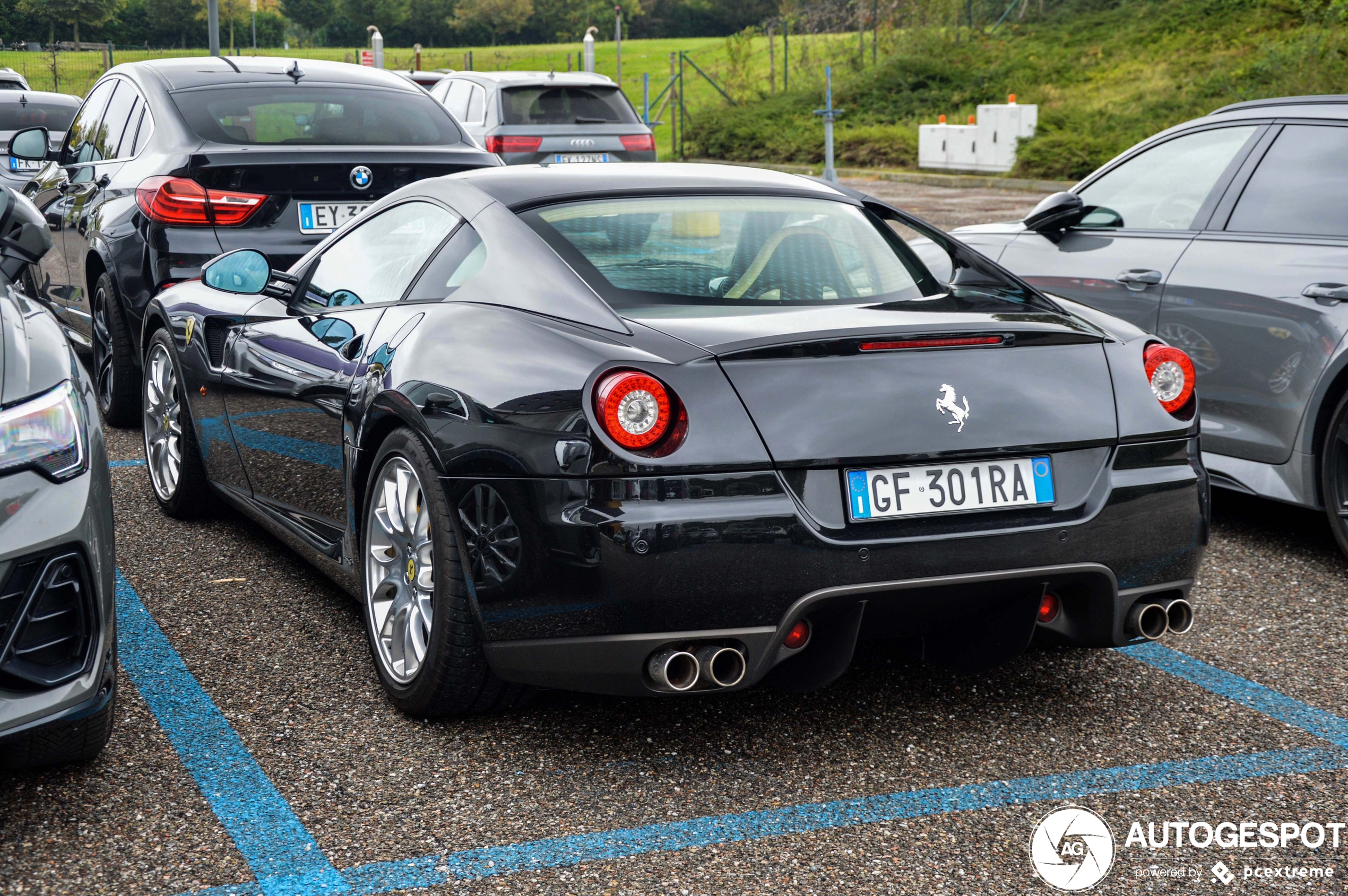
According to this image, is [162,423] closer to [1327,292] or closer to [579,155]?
[1327,292]

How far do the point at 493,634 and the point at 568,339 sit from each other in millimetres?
673

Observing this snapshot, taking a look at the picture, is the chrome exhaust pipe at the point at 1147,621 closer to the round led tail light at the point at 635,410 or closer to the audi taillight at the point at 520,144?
the round led tail light at the point at 635,410

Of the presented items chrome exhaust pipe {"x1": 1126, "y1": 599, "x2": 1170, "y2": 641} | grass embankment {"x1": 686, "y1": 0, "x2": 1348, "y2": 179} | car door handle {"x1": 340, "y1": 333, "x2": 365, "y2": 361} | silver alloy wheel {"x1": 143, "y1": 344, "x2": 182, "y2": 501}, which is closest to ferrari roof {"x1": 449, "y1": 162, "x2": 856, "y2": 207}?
car door handle {"x1": 340, "y1": 333, "x2": 365, "y2": 361}

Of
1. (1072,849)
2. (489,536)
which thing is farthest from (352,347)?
(1072,849)

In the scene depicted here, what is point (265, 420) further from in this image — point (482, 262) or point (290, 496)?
point (482, 262)

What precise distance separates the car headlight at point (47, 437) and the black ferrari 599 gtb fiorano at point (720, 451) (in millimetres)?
752

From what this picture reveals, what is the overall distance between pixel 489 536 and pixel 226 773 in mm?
804

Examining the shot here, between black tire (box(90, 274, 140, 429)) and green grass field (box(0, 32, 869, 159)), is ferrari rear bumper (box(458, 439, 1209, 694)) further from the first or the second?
green grass field (box(0, 32, 869, 159))

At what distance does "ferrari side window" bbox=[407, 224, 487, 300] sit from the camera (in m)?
3.60

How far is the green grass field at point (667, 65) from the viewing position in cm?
2917

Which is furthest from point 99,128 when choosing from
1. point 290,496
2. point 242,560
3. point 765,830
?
point 765,830

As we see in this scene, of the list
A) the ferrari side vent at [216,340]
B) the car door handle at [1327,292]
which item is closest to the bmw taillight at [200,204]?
the ferrari side vent at [216,340]

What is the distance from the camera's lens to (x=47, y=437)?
282cm

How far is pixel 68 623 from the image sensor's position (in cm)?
283
